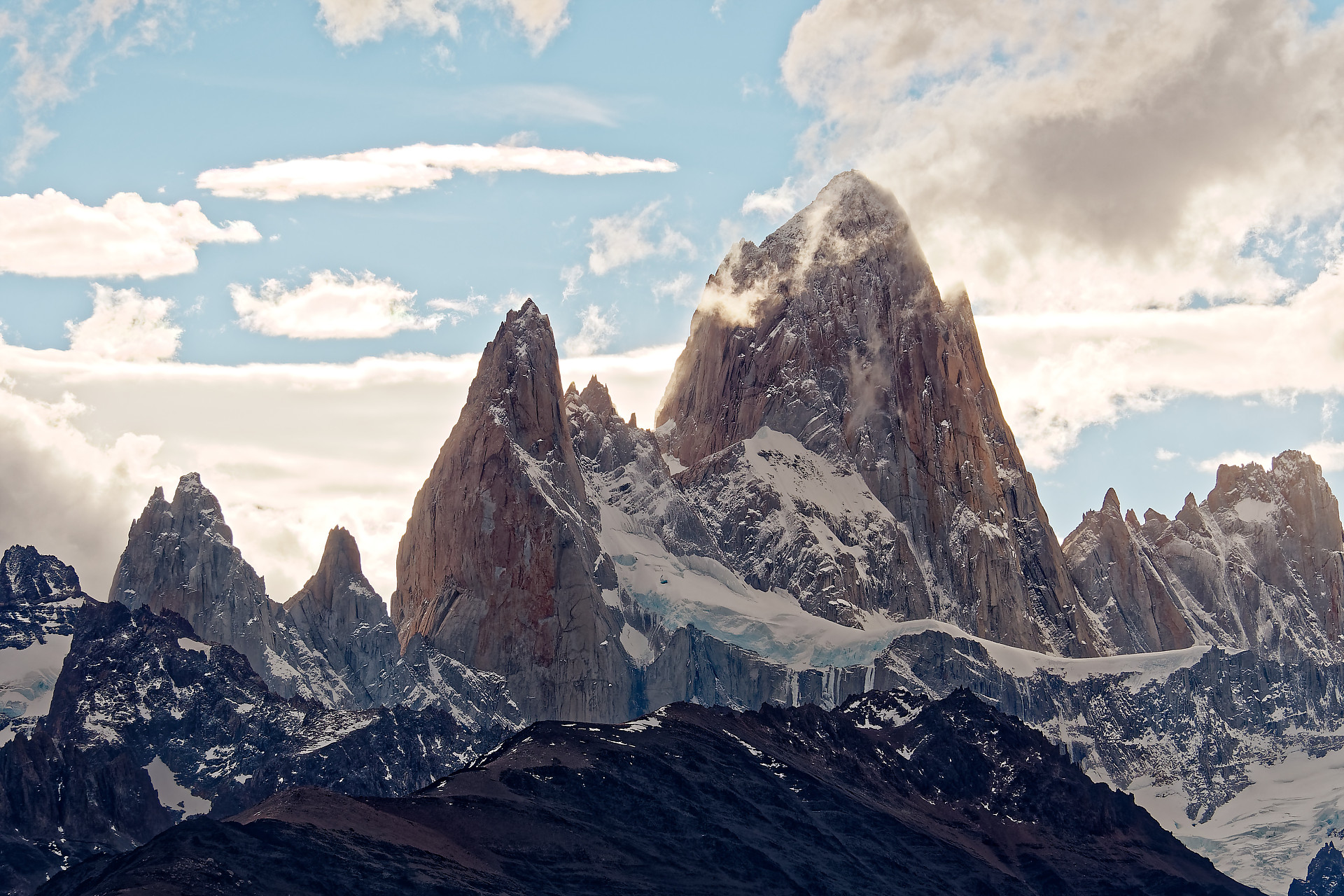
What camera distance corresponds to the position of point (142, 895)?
195m
